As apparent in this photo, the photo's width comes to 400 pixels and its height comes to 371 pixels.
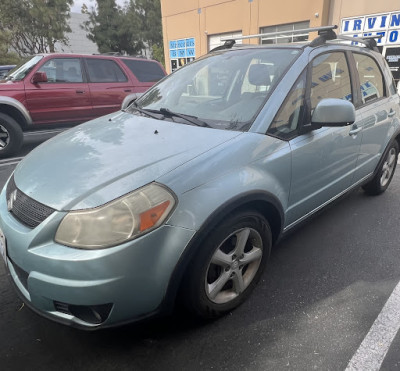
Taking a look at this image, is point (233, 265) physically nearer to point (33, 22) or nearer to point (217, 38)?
point (217, 38)

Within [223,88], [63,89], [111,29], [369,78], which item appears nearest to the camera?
[223,88]

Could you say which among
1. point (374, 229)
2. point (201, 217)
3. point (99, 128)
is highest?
point (99, 128)

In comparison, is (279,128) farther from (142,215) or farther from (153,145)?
(142,215)

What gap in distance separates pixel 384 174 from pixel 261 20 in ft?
44.5

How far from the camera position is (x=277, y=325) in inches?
79.7

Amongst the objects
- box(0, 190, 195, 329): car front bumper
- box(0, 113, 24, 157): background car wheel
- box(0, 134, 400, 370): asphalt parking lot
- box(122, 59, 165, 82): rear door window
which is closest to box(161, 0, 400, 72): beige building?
box(122, 59, 165, 82): rear door window

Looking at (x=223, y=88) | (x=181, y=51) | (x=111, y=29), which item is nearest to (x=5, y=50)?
(x=181, y=51)

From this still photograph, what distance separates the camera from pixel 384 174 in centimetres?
383

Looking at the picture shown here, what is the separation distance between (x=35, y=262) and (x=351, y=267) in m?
2.30

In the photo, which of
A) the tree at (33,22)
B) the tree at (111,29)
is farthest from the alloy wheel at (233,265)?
the tree at (111,29)

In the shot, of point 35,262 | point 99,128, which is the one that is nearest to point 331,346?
point 35,262

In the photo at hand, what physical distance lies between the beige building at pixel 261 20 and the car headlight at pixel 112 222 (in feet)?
24.3

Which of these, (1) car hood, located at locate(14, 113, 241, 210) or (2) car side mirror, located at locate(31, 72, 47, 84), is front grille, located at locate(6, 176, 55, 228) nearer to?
Answer: (1) car hood, located at locate(14, 113, 241, 210)

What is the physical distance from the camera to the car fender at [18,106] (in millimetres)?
5496
